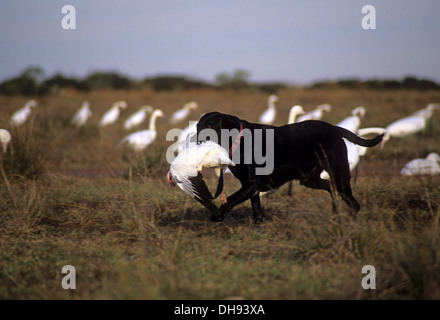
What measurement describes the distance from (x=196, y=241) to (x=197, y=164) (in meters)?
0.74

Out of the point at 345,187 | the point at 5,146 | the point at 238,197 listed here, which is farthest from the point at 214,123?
the point at 5,146

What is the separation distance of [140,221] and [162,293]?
4.47 feet

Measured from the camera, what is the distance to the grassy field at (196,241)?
3129mm

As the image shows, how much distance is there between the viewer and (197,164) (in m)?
3.90

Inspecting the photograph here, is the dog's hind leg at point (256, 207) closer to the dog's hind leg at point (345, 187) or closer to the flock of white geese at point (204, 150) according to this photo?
the flock of white geese at point (204, 150)

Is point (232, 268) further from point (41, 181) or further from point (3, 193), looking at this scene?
point (41, 181)

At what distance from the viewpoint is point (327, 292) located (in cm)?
304

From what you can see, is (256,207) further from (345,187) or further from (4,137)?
(4,137)

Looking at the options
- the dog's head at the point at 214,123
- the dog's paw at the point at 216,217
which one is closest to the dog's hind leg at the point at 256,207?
the dog's paw at the point at 216,217

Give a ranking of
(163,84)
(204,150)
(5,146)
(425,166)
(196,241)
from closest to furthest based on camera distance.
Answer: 1. (204,150)
2. (196,241)
3. (5,146)
4. (425,166)
5. (163,84)

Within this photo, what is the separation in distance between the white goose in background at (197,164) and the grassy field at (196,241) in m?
0.37

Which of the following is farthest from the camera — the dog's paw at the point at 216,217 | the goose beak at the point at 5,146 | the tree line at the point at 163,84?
the tree line at the point at 163,84
